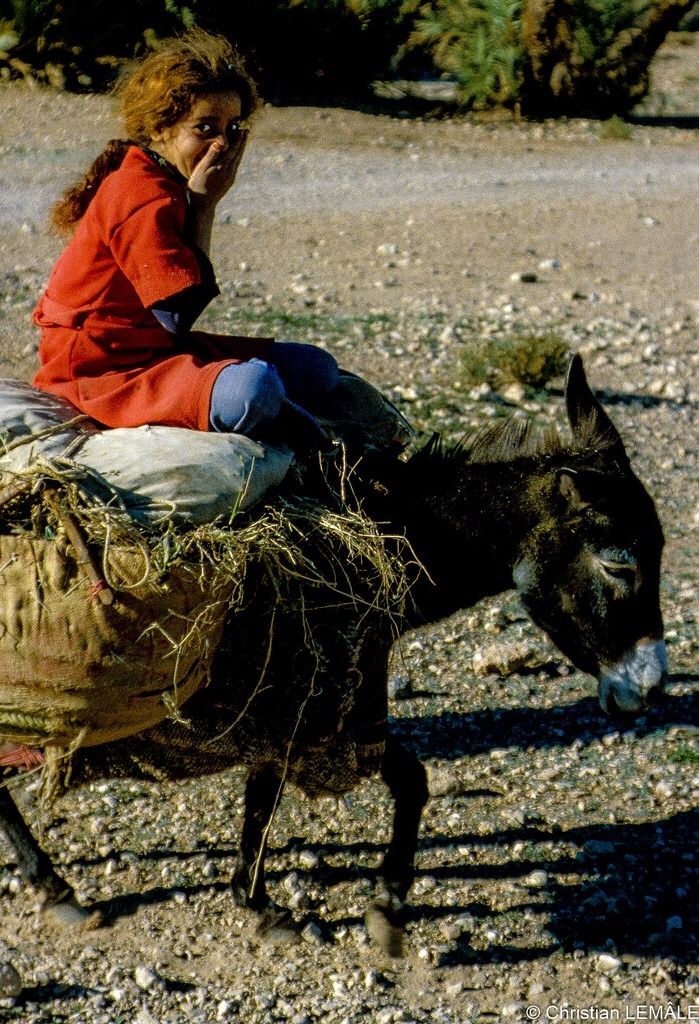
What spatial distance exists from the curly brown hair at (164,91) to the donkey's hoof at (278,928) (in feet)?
7.72

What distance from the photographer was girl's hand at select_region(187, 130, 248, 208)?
3711mm

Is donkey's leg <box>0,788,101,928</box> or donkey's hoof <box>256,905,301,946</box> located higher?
donkey's leg <box>0,788,101,928</box>

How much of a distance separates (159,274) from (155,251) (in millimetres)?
67

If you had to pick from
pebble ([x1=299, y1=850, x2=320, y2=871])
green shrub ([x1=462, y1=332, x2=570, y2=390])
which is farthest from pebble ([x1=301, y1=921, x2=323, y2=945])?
green shrub ([x1=462, y1=332, x2=570, y2=390])

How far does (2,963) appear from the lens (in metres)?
3.99

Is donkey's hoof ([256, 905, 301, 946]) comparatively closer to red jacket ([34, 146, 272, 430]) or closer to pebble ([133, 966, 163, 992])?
pebble ([133, 966, 163, 992])

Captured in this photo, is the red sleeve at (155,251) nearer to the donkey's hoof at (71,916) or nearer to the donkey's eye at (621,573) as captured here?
the donkey's eye at (621,573)

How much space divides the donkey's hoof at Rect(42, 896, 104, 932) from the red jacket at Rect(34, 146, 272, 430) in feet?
5.55

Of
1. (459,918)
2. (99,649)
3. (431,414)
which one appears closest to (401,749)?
(459,918)

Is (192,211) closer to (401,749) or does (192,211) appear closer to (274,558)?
(274,558)

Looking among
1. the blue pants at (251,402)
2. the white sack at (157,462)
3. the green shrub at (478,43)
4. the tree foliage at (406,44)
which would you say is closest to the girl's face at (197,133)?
the blue pants at (251,402)

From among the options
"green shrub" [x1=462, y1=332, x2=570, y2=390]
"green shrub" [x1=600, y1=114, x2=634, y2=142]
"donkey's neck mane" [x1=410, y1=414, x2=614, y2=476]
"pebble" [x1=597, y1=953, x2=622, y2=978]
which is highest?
"donkey's neck mane" [x1=410, y1=414, x2=614, y2=476]

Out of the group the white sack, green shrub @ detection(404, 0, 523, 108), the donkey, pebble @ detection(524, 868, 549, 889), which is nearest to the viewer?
the white sack

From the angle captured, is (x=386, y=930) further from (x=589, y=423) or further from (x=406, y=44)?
(x=406, y=44)
